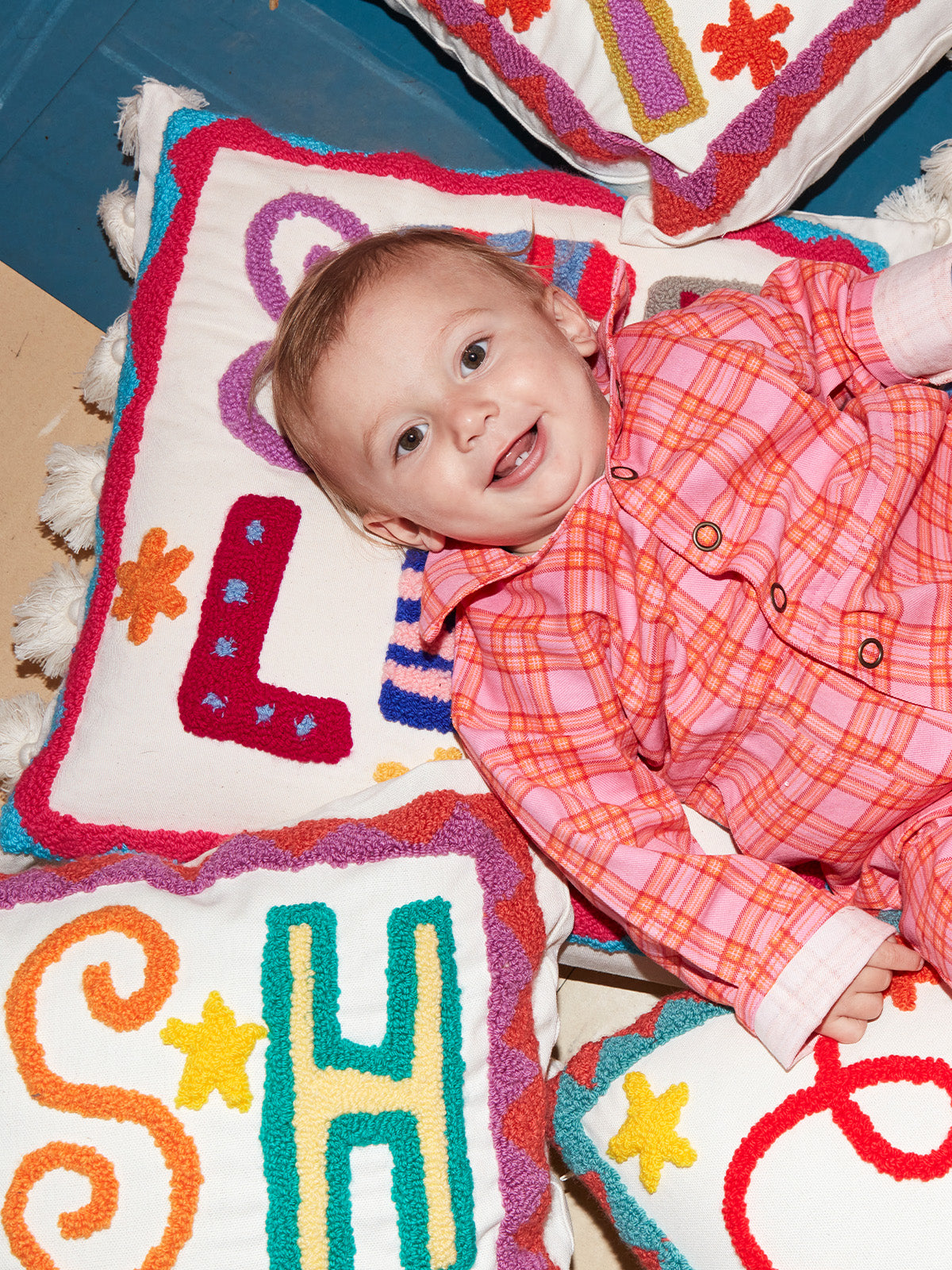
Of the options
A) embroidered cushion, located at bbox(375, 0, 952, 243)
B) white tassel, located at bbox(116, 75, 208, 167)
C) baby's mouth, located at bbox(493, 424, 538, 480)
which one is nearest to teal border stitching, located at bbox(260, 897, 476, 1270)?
baby's mouth, located at bbox(493, 424, 538, 480)

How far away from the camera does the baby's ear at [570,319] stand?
1115 millimetres

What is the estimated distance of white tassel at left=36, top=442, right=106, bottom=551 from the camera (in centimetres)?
126

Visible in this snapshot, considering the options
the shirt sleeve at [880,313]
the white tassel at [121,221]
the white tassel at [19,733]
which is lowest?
the white tassel at [19,733]

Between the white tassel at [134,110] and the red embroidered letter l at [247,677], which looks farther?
the white tassel at [134,110]

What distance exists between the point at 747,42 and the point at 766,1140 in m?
1.05

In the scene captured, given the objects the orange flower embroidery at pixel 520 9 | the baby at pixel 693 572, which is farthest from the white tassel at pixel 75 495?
the orange flower embroidery at pixel 520 9

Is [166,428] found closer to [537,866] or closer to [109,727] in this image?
[109,727]

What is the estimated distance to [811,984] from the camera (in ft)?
3.16

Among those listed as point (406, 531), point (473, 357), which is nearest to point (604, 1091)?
point (406, 531)

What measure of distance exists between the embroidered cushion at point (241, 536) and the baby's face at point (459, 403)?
15cm

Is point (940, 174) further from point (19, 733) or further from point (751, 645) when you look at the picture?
point (19, 733)

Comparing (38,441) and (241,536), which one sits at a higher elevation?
(241,536)

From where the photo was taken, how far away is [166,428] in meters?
1.17

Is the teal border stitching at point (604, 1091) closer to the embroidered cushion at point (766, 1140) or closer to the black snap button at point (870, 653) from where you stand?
the embroidered cushion at point (766, 1140)
